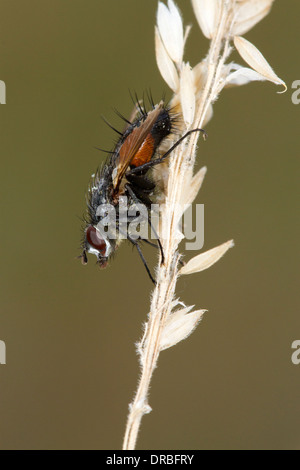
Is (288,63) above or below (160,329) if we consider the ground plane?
above

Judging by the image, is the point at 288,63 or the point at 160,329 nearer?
the point at 160,329

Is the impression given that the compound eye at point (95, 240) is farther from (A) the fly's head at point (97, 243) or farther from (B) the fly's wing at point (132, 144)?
(B) the fly's wing at point (132, 144)

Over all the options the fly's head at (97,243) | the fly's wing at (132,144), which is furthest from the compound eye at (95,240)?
the fly's wing at (132,144)

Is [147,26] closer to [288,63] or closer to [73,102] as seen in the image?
[73,102]

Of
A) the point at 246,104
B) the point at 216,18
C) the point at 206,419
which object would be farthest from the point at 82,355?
the point at 216,18

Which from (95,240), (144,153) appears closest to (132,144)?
(144,153)

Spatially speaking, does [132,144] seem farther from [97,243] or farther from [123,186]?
[97,243]
